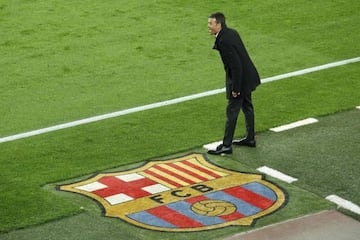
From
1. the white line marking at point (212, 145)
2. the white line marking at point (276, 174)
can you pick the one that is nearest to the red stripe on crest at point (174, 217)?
the white line marking at point (276, 174)

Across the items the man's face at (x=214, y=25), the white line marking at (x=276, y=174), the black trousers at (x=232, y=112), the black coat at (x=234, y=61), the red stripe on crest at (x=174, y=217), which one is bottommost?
the red stripe on crest at (x=174, y=217)

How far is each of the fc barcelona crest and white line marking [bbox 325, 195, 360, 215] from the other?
0.55 meters

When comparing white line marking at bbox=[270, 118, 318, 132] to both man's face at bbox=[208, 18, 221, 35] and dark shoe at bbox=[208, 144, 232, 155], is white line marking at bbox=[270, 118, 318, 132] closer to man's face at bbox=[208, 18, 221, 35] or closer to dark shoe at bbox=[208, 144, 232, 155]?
dark shoe at bbox=[208, 144, 232, 155]

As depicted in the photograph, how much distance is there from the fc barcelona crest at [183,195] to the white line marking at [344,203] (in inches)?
21.8

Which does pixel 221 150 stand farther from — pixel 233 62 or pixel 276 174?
pixel 233 62

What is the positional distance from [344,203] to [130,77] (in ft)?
19.2

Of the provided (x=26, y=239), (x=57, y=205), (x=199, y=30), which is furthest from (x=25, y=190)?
(x=199, y=30)

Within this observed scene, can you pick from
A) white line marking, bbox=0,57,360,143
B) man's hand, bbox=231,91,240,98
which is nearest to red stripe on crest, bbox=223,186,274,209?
man's hand, bbox=231,91,240,98

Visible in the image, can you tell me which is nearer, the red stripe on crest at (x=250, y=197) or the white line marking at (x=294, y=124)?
the red stripe on crest at (x=250, y=197)

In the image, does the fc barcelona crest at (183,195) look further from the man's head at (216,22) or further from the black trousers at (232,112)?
the man's head at (216,22)

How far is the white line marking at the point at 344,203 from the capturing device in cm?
1194

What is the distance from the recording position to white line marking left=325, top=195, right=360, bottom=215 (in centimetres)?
1194

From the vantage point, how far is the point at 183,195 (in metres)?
12.5

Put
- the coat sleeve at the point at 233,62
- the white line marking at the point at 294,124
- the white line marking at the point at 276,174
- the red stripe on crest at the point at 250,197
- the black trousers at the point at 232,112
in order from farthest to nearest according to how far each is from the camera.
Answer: the white line marking at the point at 294,124, the black trousers at the point at 232,112, the coat sleeve at the point at 233,62, the white line marking at the point at 276,174, the red stripe on crest at the point at 250,197
